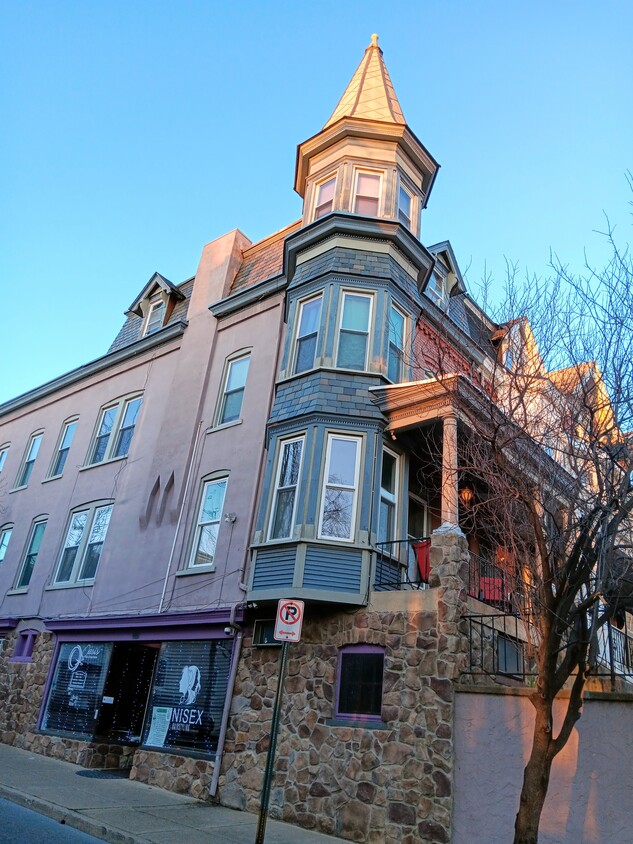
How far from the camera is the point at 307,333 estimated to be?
45.9 feet

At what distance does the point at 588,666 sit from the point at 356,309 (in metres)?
8.66

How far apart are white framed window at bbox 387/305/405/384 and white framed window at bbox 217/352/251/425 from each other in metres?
3.54

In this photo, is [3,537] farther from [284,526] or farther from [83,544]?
[284,526]

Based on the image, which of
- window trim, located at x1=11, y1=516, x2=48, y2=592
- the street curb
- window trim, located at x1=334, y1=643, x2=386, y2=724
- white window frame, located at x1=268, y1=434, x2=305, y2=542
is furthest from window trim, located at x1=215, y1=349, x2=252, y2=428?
the street curb

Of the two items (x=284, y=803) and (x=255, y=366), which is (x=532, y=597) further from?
(x=255, y=366)

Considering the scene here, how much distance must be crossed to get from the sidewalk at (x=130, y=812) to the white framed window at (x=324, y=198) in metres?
12.2

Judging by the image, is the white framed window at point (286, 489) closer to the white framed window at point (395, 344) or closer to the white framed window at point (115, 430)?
the white framed window at point (395, 344)

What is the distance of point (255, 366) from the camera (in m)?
15.0

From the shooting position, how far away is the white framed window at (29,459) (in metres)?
21.0

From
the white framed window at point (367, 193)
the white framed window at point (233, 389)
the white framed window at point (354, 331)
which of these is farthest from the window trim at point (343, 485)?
the white framed window at point (367, 193)

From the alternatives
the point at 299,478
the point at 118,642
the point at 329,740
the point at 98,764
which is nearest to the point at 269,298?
the point at 299,478

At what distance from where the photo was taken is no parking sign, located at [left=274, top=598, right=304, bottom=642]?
764 cm

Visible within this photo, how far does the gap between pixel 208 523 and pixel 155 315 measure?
8.49m

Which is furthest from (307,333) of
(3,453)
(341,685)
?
(3,453)
